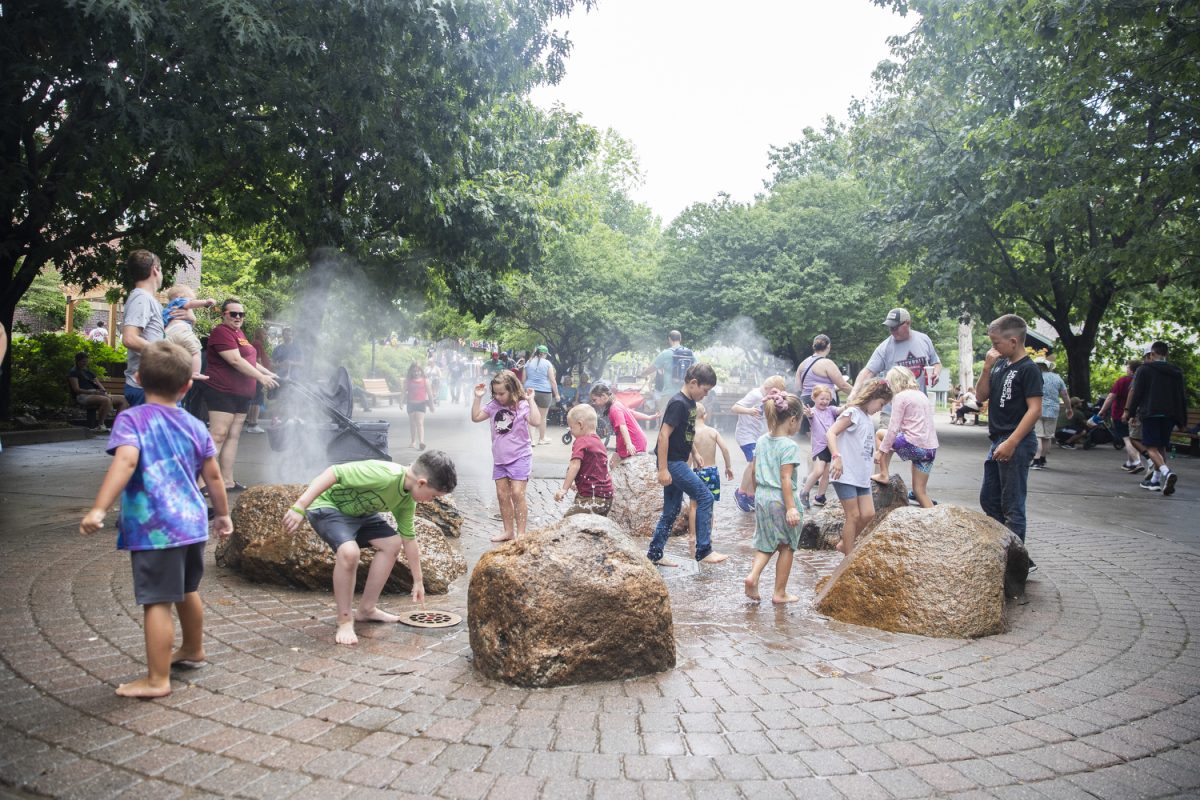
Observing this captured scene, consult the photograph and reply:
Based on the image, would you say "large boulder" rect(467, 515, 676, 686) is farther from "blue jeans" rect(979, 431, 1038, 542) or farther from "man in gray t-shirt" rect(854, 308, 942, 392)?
"man in gray t-shirt" rect(854, 308, 942, 392)

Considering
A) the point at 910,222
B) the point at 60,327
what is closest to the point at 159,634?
the point at 910,222

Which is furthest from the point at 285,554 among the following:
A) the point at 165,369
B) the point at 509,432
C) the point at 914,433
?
the point at 914,433

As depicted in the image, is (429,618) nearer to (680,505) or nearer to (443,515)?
(680,505)

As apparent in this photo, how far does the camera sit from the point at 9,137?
438 inches

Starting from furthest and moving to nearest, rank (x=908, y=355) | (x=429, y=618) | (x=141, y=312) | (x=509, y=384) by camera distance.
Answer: (x=908, y=355), (x=509, y=384), (x=141, y=312), (x=429, y=618)

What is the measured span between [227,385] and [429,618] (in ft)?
12.9

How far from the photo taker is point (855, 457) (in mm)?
6379

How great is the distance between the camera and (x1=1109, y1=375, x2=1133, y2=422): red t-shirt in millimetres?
15070

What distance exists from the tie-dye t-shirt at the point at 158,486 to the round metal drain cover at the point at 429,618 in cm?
140

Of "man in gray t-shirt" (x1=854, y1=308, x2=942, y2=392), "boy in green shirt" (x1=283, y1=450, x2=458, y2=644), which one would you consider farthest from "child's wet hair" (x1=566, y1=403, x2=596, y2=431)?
"man in gray t-shirt" (x1=854, y1=308, x2=942, y2=392)

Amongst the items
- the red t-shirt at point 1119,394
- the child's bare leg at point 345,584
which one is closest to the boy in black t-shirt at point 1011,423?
the child's bare leg at point 345,584

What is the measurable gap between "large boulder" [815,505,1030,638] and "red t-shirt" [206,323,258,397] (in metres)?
5.44

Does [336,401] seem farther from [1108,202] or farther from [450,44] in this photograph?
[1108,202]

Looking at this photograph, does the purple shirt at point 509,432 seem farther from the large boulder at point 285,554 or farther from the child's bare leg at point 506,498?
the large boulder at point 285,554
